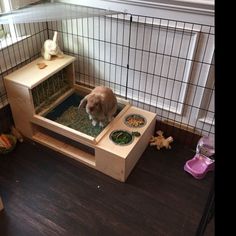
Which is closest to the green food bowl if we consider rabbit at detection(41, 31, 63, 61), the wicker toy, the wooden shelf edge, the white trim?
the wooden shelf edge

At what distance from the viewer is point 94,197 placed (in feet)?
5.81

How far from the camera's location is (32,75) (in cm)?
199

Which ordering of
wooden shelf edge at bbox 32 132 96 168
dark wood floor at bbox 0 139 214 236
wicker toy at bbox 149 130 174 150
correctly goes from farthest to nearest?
wicker toy at bbox 149 130 174 150 < wooden shelf edge at bbox 32 132 96 168 < dark wood floor at bbox 0 139 214 236

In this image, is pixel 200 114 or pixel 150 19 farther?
pixel 200 114

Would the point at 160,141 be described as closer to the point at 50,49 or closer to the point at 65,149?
the point at 65,149

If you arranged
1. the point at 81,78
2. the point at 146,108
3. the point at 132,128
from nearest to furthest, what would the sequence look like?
the point at 132,128, the point at 146,108, the point at 81,78

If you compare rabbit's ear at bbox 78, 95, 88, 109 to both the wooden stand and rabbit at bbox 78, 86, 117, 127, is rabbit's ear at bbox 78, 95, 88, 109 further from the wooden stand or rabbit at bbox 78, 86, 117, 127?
the wooden stand

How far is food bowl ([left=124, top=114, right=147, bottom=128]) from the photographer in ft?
6.58

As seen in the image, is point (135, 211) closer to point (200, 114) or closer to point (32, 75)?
point (200, 114)

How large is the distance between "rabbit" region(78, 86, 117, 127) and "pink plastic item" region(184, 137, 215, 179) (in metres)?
0.65

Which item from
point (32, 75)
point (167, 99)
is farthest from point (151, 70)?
point (32, 75)

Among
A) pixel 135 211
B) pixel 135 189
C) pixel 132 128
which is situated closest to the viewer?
pixel 135 211
